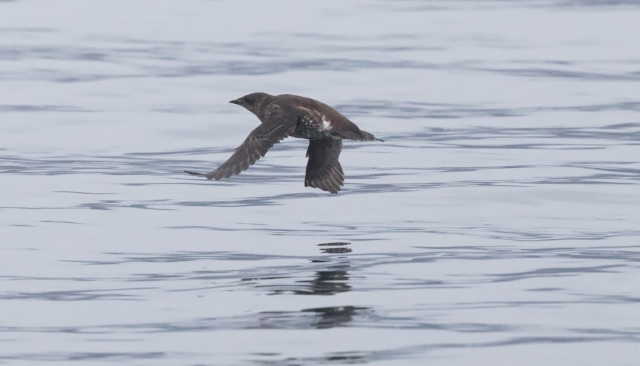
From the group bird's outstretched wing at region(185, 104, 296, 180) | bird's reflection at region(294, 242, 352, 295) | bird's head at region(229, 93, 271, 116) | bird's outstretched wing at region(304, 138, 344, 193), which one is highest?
bird's head at region(229, 93, 271, 116)

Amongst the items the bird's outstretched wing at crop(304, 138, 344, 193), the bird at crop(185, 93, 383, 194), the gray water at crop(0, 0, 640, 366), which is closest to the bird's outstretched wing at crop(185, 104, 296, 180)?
the bird at crop(185, 93, 383, 194)

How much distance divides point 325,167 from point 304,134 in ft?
1.69

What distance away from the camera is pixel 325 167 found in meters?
12.7

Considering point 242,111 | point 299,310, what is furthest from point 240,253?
point 242,111

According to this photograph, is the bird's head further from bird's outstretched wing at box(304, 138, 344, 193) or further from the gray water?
the gray water

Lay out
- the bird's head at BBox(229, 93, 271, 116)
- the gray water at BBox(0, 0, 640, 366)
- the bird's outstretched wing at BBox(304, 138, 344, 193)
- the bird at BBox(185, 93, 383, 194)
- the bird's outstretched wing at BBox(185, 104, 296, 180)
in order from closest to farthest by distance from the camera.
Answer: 1. the gray water at BBox(0, 0, 640, 366)
2. the bird's outstretched wing at BBox(185, 104, 296, 180)
3. the bird at BBox(185, 93, 383, 194)
4. the bird's outstretched wing at BBox(304, 138, 344, 193)
5. the bird's head at BBox(229, 93, 271, 116)

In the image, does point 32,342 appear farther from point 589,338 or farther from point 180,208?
point 180,208

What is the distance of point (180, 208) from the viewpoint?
40.1ft

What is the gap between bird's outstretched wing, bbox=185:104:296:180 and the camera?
11031 mm

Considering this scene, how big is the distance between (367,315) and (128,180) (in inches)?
237

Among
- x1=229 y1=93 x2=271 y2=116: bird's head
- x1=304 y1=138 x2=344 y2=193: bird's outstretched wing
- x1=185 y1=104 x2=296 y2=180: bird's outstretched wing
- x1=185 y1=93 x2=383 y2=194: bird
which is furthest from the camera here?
x1=229 y1=93 x2=271 y2=116: bird's head

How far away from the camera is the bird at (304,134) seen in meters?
11.3

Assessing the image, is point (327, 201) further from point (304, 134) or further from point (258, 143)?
point (258, 143)

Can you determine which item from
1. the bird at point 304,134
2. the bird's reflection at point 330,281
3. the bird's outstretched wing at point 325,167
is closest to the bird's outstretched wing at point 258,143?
the bird at point 304,134
